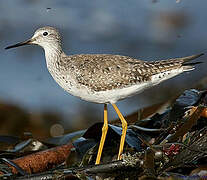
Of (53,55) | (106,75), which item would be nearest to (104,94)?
(106,75)

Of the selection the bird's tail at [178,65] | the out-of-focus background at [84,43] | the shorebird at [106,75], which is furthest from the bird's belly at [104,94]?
the out-of-focus background at [84,43]

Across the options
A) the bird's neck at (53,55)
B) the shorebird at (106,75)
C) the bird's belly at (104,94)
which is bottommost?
the bird's belly at (104,94)

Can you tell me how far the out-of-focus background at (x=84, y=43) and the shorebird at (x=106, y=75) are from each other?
2045 mm

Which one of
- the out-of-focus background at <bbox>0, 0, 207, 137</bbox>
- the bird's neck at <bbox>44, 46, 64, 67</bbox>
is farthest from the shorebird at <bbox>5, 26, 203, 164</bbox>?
the out-of-focus background at <bbox>0, 0, 207, 137</bbox>

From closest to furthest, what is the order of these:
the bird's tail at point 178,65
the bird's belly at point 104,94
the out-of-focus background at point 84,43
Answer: the bird's belly at point 104,94 < the bird's tail at point 178,65 < the out-of-focus background at point 84,43

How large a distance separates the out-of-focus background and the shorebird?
205 cm

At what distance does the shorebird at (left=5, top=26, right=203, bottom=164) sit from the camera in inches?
161

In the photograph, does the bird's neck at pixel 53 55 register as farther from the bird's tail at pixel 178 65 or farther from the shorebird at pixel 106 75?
the bird's tail at pixel 178 65

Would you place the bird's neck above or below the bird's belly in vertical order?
above

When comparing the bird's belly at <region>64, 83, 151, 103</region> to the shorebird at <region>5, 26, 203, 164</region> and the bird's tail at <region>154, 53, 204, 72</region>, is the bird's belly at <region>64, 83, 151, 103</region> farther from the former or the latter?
the bird's tail at <region>154, 53, 204, 72</region>

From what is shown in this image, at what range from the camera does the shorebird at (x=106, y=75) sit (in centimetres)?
410

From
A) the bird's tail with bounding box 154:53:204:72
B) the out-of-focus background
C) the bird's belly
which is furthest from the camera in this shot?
the out-of-focus background

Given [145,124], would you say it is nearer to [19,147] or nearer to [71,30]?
[19,147]

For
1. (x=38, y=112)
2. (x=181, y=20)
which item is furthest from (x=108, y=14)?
(x=38, y=112)
